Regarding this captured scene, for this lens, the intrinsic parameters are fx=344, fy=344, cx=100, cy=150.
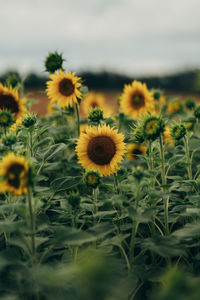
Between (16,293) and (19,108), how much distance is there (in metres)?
1.65

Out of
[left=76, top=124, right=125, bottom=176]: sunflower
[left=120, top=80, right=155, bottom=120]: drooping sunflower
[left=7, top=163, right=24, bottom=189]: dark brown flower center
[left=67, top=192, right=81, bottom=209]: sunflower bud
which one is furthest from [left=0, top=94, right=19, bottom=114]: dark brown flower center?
[left=7, top=163, right=24, bottom=189]: dark brown flower center

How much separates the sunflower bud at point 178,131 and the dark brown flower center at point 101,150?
0.33 metres

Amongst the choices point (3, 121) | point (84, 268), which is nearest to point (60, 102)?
point (3, 121)

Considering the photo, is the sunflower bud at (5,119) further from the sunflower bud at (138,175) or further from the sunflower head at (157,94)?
the sunflower head at (157,94)

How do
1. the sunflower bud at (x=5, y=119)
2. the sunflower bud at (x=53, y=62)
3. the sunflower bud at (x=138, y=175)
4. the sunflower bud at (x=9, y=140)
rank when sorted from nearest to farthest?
the sunflower bud at (x=138, y=175) → the sunflower bud at (x=9, y=140) → the sunflower bud at (x=5, y=119) → the sunflower bud at (x=53, y=62)

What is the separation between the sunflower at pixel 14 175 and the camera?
114cm

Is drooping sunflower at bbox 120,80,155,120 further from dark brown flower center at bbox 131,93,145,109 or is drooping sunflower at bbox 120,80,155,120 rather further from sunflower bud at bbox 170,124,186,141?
sunflower bud at bbox 170,124,186,141

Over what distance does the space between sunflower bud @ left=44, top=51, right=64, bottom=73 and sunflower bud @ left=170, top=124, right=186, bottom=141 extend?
1.04 m

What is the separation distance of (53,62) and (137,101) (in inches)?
39.2

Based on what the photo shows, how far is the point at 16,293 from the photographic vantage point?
3.77 feet

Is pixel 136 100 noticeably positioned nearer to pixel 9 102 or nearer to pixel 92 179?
pixel 9 102

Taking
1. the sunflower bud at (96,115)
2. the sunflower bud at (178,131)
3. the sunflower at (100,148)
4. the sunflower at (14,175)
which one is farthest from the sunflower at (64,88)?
the sunflower at (14,175)

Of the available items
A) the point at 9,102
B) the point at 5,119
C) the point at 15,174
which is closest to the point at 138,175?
the point at 15,174

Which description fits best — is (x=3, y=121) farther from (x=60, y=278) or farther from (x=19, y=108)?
(x=60, y=278)
